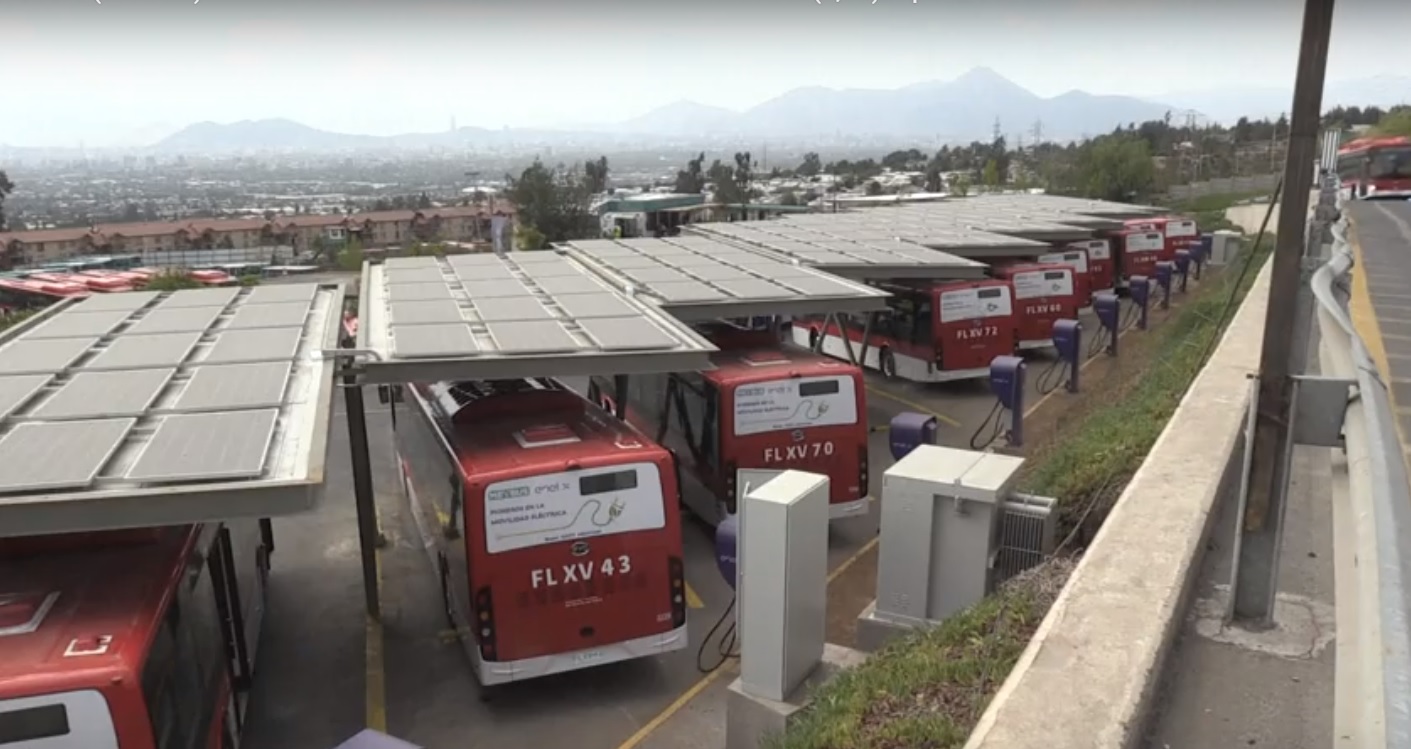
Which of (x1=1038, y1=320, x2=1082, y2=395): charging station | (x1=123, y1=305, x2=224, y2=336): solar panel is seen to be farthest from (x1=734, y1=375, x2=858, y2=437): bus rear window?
(x1=1038, y1=320, x2=1082, y2=395): charging station

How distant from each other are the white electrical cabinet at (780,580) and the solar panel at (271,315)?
7336mm

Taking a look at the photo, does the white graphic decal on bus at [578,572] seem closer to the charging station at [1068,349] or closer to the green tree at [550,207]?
the charging station at [1068,349]

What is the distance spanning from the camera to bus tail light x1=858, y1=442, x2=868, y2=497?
12934mm

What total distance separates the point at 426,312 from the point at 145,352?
11.1 ft

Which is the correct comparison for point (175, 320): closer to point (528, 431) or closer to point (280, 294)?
point (280, 294)

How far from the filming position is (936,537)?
760 centimetres

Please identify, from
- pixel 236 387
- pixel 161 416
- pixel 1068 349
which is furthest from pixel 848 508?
pixel 1068 349

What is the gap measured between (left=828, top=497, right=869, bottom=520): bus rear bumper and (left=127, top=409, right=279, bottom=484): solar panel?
7.09 meters

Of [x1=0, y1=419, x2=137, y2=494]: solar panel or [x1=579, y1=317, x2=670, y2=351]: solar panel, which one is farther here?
[x1=579, y1=317, x2=670, y2=351]: solar panel

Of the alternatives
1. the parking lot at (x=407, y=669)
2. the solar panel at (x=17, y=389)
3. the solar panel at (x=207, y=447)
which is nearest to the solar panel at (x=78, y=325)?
the solar panel at (x=17, y=389)

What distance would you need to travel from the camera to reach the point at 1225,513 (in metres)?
7.10

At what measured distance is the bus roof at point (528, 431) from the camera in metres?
9.08

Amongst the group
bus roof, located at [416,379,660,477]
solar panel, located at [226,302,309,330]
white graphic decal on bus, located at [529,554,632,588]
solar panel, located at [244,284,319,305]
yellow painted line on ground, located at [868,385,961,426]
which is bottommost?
yellow painted line on ground, located at [868,385,961,426]

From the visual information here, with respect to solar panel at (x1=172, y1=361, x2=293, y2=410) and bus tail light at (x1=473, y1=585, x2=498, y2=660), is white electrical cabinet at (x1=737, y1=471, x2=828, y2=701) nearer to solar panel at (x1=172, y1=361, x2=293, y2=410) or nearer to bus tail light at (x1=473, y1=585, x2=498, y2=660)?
bus tail light at (x1=473, y1=585, x2=498, y2=660)
